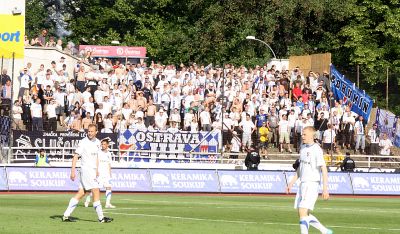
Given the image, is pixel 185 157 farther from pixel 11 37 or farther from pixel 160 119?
pixel 11 37

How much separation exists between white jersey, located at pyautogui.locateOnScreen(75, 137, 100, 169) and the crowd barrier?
16.3m

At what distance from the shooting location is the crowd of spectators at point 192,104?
151ft

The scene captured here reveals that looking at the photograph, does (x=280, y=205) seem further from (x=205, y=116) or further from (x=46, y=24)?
(x=46, y=24)

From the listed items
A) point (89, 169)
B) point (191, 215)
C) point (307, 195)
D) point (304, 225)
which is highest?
point (89, 169)

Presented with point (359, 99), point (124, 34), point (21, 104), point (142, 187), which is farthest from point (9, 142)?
point (124, 34)

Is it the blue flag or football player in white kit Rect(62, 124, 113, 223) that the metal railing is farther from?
football player in white kit Rect(62, 124, 113, 223)

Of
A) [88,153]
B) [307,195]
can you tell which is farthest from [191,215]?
[307,195]

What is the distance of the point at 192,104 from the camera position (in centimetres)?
4834

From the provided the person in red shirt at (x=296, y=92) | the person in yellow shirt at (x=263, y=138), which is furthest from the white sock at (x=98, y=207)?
the person in red shirt at (x=296, y=92)

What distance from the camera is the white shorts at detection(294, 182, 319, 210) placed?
66.3 ft

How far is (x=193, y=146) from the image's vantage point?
47.8 m

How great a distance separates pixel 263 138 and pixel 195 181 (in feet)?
20.7

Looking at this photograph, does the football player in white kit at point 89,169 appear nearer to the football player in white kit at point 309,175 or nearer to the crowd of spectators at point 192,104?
the football player in white kit at point 309,175

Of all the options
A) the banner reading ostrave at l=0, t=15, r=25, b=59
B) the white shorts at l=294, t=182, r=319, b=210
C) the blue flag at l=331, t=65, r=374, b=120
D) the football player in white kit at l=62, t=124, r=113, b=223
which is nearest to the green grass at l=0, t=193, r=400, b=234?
the football player in white kit at l=62, t=124, r=113, b=223
